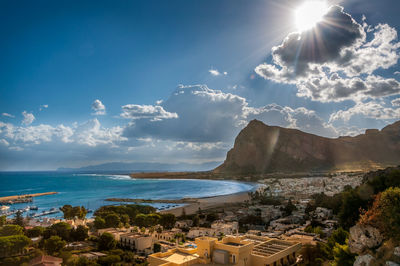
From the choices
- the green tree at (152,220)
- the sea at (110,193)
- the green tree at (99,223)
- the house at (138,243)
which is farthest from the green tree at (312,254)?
the sea at (110,193)

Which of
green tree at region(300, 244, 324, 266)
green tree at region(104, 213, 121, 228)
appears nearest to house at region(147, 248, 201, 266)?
green tree at region(300, 244, 324, 266)

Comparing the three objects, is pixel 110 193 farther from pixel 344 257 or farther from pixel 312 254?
pixel 344 257

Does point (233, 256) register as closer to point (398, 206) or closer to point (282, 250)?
point (282, 250)

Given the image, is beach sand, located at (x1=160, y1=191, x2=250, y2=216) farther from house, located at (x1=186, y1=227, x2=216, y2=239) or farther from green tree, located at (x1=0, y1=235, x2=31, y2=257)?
green tree, located at (x1=0, y1=235, x2=31, y2=257)

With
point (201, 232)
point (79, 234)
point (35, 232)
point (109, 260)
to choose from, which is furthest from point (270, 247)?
point (35, 232)

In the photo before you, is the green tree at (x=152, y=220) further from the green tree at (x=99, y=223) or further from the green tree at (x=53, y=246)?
the green tree at (x=53, y=246)

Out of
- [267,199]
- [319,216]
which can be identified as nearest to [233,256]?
[319,216]
